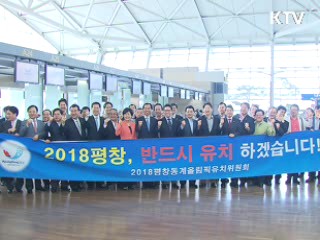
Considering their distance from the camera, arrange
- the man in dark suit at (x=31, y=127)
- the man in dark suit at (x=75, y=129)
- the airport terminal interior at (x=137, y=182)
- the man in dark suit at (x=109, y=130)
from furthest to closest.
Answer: the man in dark suit at (x=109, y=130), the man in dark suit at (x=75, y=129), the man in dark suit at (x=31, y=127), the airport terminal interior at (x=137, y=182)

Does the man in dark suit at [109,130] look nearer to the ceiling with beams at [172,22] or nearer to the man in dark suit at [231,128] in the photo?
the man in dark suit at [231,128]

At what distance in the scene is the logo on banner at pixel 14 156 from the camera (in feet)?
20.7

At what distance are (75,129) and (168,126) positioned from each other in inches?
65.8

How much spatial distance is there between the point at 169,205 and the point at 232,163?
1.43 meters

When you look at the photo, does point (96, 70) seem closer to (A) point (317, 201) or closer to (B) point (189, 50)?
(A) point (317, 201)

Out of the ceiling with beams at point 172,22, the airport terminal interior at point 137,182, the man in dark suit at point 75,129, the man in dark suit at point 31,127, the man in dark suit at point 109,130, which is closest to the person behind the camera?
the airport terminal interior at point 137,182

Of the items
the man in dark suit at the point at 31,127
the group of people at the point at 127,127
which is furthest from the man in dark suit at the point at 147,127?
the man in dark suit at the point at 31,127

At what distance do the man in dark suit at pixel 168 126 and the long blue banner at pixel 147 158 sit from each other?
60 cm

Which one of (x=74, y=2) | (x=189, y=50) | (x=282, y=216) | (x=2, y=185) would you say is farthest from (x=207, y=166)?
(x=189, y=50)

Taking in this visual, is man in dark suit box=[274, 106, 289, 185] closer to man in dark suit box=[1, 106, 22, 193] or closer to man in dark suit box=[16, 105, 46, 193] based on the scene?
man in dark suit box=[16, 105, 46, 193]

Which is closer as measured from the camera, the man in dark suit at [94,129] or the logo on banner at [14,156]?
the logo on banner at [14,156]

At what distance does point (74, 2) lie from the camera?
86.7 ft

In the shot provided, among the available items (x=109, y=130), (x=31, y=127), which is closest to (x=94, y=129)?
(x=109, y=130)

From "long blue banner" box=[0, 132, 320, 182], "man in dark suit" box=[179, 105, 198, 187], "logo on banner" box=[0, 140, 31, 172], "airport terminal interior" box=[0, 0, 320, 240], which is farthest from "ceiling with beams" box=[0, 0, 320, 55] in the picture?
"long blue banner" box=[0, 132, 320, 182]
